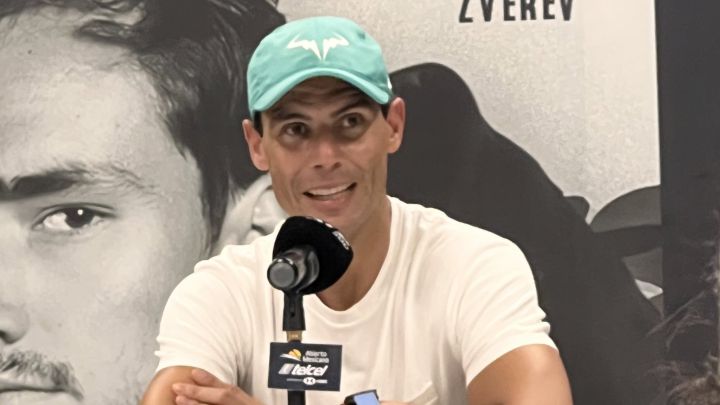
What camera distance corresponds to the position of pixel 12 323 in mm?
2529

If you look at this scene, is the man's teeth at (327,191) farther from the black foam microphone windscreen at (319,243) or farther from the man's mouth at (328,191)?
the black foam microphone windscreen at (319,243)

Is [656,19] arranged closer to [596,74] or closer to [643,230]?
[596,74]

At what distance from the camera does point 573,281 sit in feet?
7.86

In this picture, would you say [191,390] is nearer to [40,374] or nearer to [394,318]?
[394,318]

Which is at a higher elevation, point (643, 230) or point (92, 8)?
point (92, 8)

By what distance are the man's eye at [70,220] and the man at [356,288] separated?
2.48 feet

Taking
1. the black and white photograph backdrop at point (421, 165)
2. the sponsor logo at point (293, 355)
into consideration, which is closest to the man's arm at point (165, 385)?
the sponsor logo at point (293, 355)

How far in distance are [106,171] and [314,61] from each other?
0.99 meters

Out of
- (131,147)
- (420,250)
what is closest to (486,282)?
(420,250)

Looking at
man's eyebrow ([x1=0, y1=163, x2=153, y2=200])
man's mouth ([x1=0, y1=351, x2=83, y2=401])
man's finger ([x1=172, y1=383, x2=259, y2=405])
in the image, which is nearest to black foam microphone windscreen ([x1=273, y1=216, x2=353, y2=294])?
man's finger ([x1=172, y1=383, x2=259, y2=405])

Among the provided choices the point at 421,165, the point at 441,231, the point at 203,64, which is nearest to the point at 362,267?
the point at 441,231

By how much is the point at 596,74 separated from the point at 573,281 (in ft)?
1.43

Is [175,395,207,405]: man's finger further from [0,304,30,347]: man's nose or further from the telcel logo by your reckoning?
[0,304,30,347]: man's nose

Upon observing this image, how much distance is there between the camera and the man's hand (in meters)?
1.61
